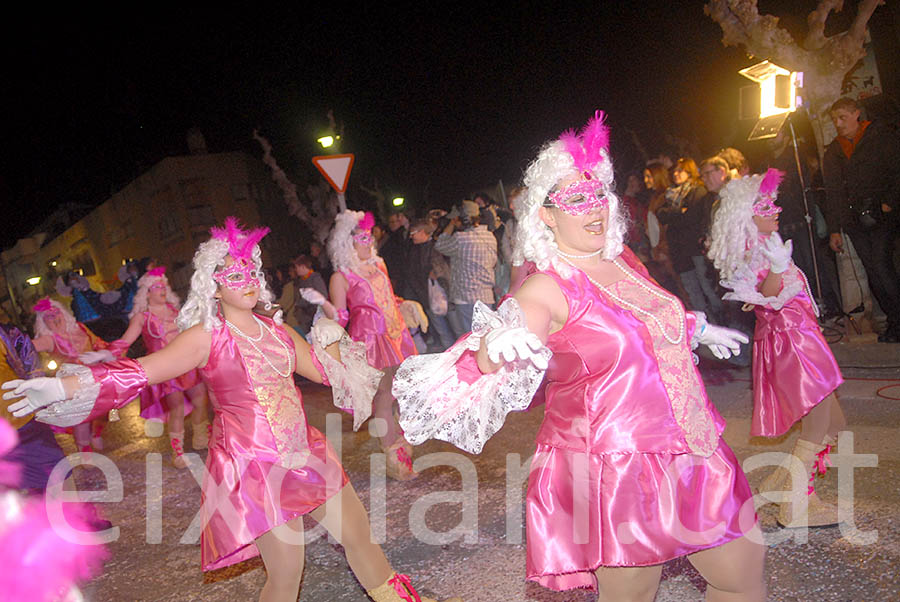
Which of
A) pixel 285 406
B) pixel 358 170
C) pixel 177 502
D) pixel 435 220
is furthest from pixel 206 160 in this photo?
pixel 285 406

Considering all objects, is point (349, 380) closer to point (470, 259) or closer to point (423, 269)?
point (470, 259)

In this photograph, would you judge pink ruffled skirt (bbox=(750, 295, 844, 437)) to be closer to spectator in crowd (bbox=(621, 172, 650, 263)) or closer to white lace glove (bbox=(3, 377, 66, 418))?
white lace glove (bbox=(3, 377, 66, 418))

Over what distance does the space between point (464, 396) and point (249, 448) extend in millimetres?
1303

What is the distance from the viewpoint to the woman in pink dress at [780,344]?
3.82 meters

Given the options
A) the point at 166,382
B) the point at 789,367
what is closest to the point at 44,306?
the point at 166,382

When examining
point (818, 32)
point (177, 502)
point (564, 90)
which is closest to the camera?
point (177, 502)

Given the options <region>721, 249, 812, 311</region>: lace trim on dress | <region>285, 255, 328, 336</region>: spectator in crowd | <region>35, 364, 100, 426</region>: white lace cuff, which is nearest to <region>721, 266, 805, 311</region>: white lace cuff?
<region>721, 249, 812, 311</region>: lace trim on dress

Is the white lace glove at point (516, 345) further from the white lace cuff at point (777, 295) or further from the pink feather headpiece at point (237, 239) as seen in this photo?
the white lace cuff at point (777, 295)

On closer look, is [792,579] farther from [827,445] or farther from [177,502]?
[177,502]

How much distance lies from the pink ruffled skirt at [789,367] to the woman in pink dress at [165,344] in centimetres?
561

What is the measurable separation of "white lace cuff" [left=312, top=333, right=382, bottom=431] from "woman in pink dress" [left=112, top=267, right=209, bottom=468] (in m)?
4.09

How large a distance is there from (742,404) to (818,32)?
4.60 m

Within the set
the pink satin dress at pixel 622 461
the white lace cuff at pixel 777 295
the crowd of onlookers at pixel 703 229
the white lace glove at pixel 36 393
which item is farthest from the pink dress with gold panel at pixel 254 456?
the crowd of onlookers at pixel 703 229

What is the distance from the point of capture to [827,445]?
3.88 metres
